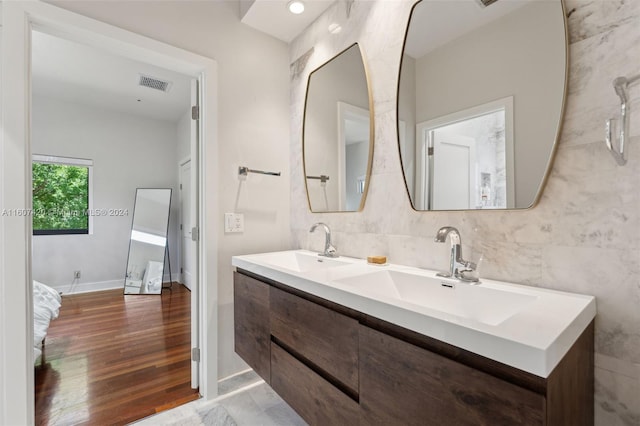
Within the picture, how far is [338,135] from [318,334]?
1.18 m

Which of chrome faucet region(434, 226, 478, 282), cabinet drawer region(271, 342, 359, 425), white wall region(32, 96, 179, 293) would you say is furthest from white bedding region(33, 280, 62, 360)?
chrome faucet region(434, 226, 478, 282)

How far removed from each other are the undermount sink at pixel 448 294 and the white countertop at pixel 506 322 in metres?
0.02

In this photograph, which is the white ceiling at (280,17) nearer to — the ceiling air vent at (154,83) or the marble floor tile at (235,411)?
the ceiling air vent at (154,83)

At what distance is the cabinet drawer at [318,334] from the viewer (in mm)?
994

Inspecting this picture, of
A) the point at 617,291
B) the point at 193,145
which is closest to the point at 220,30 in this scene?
the point at 193,145

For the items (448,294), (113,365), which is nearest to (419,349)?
(448,294)

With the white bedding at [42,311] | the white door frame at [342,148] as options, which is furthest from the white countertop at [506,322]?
the white bedding at [42,311]

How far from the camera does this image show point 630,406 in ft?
2.86

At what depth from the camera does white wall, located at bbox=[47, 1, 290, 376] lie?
5.92ft

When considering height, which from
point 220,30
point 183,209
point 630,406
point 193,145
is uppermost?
point 220,30

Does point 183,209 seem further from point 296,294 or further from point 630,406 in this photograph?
point 630,406

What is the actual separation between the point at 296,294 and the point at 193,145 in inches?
50.8

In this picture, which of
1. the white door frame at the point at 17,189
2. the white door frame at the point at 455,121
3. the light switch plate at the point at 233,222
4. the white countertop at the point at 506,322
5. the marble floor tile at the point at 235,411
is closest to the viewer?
the white countertop at the point at 506,322

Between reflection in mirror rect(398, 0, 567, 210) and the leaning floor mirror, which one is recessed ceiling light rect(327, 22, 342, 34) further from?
the leaning floor mirror
